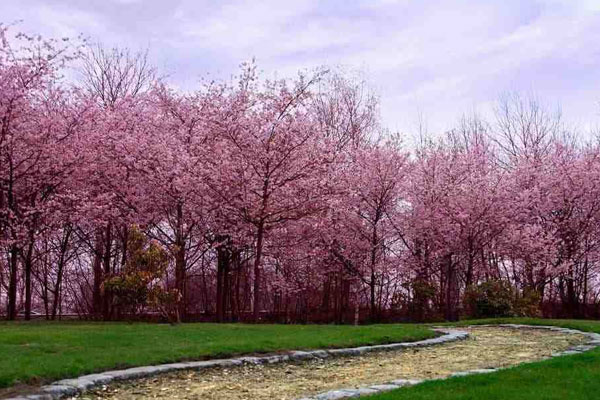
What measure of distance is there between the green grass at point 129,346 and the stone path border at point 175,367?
0.25 metres

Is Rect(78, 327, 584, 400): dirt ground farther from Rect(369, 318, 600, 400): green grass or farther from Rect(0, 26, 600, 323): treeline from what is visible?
Rect(0, 26, 600, 323): treeline

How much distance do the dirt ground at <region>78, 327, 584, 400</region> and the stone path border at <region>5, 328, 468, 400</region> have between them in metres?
0.11

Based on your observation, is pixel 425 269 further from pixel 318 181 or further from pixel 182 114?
pixel 182 114

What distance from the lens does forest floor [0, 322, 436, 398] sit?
257 inches

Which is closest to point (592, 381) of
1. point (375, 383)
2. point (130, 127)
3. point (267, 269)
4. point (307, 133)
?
point (375, 383)

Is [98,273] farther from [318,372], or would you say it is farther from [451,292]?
[318,372]

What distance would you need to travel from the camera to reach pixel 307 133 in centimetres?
1758

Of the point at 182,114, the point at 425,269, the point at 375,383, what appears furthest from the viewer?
the point at 425,269

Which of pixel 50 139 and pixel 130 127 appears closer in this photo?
pixel 50 139

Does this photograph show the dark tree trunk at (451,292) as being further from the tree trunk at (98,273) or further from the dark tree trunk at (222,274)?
the tree trunk at (98,273)

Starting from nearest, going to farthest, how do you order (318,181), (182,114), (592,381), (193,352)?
1. (592,381)
2. (193,352)
3. (318,181)
4. (182,114)

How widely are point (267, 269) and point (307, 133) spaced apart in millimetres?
7317

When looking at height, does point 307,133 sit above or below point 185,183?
above

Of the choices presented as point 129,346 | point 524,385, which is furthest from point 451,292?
point 524,385
